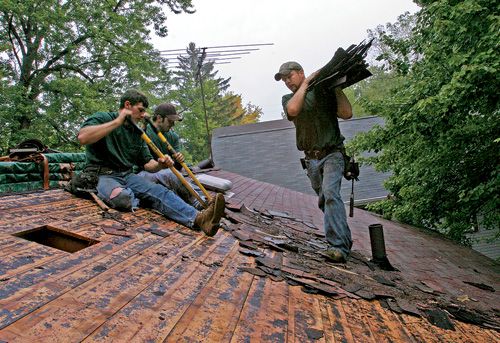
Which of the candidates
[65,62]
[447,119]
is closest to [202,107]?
[65,62]

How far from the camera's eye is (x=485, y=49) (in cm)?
472

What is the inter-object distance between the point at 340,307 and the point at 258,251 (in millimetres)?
1116

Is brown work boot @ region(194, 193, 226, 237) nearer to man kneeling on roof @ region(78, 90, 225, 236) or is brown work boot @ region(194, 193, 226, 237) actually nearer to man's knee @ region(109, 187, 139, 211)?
man kneeling on roof @ region(78, 90, 225, 236)

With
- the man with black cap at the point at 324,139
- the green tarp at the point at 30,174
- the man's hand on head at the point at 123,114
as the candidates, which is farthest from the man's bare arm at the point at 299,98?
the green tarp at the point at 30,174

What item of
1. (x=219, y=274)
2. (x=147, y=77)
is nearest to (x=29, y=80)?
(x=147, y=77)

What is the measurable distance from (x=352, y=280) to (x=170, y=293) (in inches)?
59.1

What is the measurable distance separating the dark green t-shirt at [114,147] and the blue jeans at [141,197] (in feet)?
0.48

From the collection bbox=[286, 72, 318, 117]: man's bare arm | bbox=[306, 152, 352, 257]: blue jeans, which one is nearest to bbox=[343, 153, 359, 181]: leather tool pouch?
bbox=[306, 152, 352, 257]: blue jeans

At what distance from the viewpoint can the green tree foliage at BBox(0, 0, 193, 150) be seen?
15.1m

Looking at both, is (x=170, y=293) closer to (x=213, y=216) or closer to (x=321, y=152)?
(x=213, y=216)

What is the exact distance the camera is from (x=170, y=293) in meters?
1.76

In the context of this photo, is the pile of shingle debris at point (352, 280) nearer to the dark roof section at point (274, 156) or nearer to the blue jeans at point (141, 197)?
the blue jeans at point (141, 197)

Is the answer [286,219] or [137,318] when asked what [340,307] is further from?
[286,219]

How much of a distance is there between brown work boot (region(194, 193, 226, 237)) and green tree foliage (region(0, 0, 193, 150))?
14302 millimetres
